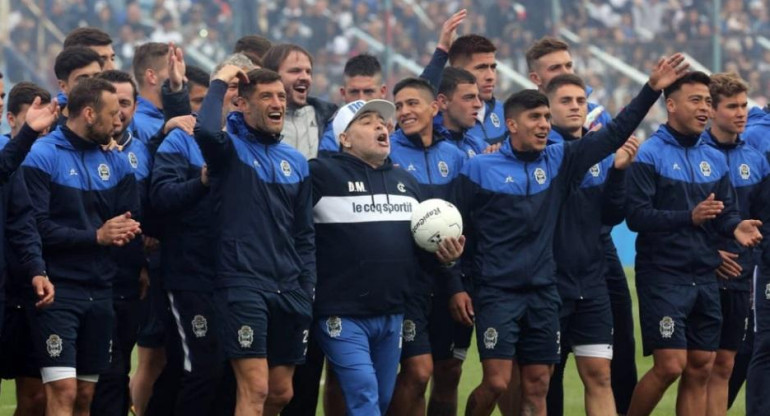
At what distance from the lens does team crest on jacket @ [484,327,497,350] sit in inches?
364

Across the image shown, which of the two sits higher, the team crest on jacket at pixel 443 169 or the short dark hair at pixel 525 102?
the short dark hair at pixel 525 102

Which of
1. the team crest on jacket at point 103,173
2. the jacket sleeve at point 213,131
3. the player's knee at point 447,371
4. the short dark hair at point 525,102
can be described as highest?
the short dark hair at point 525,102

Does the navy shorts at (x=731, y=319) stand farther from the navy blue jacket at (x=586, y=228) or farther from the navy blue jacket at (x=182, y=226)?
the navy blue jacket at (x=182, y=226)

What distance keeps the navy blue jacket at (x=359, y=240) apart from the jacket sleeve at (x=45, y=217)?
53.0 inches

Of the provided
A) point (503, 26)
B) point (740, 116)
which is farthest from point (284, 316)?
point (503, 26)

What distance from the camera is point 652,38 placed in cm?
2294

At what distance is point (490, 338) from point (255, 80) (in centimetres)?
209

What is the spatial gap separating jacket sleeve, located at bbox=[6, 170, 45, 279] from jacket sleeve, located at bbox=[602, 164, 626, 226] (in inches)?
139

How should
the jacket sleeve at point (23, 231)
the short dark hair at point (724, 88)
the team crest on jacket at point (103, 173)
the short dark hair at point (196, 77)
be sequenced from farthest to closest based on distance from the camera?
1. the short dark hair at point (724, 88)
2. the short dark hair at point (196, 77)
3. the team crest on jacket at point (103, 173)
4. the jacket sleeve at point (23, 231)

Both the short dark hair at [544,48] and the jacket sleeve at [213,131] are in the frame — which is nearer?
the jacket sleeve at [213,131]

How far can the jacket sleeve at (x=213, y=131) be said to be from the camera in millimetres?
8242

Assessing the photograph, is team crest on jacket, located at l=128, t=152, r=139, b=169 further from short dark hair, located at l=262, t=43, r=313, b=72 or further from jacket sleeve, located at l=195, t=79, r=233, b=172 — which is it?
short dark hair, located at l=262, t=43, r=313, b=72

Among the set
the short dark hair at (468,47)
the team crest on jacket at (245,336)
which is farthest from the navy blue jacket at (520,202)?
the team crest on jacket at (245,336)

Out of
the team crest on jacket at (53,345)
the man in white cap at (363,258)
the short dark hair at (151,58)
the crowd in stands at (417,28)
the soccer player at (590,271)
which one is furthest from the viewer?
the crowd in stands at (417,28)
